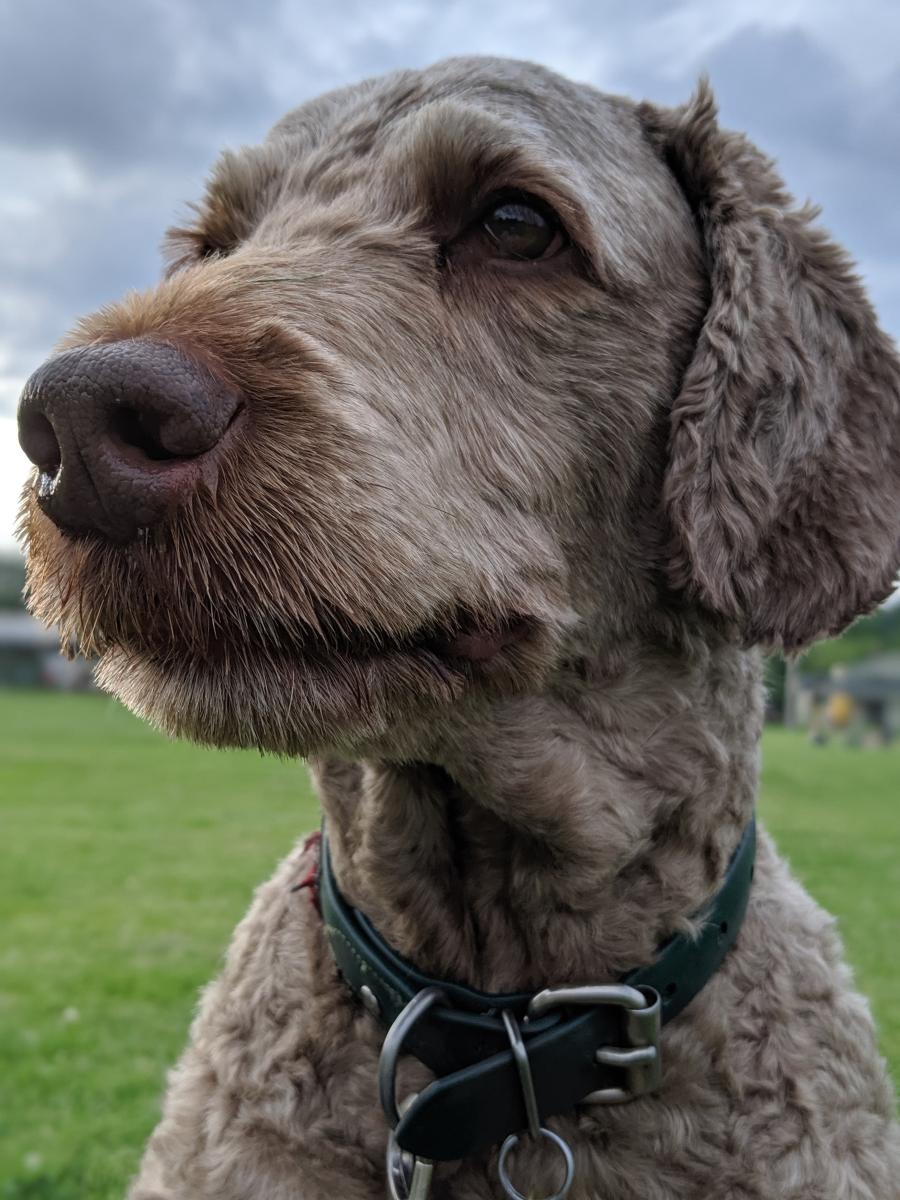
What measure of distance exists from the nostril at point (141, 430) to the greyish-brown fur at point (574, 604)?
1.28ft

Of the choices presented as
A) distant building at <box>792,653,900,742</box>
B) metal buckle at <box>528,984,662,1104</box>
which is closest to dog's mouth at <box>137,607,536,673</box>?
metal buckle at <box>528,984,662,1104</box>

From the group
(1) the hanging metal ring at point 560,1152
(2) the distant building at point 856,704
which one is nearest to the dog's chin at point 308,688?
(1) the hanging metal ring at point 560,1152

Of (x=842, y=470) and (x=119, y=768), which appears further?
(x=119, y=768)

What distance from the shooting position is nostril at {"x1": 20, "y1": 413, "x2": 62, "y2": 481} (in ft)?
5.77

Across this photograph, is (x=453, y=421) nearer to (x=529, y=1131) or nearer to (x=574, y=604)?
(x=574, y=604)

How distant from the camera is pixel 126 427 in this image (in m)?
1.68

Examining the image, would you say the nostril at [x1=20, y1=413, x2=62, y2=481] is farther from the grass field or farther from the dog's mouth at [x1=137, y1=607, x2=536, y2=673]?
the grass field

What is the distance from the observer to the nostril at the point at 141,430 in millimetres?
1660

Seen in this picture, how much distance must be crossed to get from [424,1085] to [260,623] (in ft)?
3.47

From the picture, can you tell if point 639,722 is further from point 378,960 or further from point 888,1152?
point 888,1152

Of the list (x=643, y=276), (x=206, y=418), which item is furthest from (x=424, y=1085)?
(x=643, y=276)

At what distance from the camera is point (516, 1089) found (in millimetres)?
2150

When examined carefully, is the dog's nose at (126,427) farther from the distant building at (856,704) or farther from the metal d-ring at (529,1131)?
the distant building at (856,704)

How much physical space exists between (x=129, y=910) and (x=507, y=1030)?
6879 millimetres
